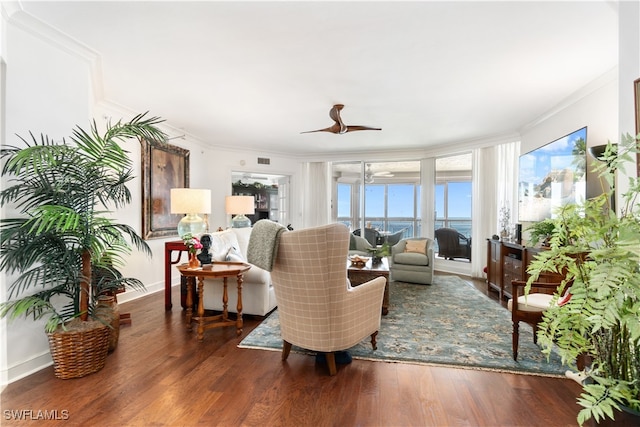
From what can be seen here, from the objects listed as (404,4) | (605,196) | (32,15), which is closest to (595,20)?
(404,4)

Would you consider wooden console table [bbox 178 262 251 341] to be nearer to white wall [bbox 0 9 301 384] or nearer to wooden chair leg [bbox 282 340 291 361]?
wooden chair leg [bbox 282 340 291 361]

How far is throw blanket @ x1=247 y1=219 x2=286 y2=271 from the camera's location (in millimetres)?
2061

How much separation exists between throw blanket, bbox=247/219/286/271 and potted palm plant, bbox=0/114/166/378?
3.31ft

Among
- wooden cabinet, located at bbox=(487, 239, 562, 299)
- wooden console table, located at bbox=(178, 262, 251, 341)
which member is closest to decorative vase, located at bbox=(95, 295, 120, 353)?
wooden console table, located at bbox=(178, 262, 251, 341)

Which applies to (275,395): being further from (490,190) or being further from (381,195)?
(381,195)

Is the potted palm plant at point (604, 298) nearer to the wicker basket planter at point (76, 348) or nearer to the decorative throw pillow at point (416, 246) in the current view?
the wicker basket planter at point (76, 348)

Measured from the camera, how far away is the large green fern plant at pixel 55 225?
6.33 ft

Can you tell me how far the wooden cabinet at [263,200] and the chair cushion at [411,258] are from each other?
10.4 ft

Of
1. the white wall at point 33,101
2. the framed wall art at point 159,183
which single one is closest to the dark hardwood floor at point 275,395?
the white wall at point 33,101

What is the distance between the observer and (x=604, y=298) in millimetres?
785

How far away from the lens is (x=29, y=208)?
2.10 m

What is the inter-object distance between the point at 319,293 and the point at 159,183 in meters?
3.56

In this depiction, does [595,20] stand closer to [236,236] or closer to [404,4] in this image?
[404,4]

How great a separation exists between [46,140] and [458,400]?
11.3 feet
